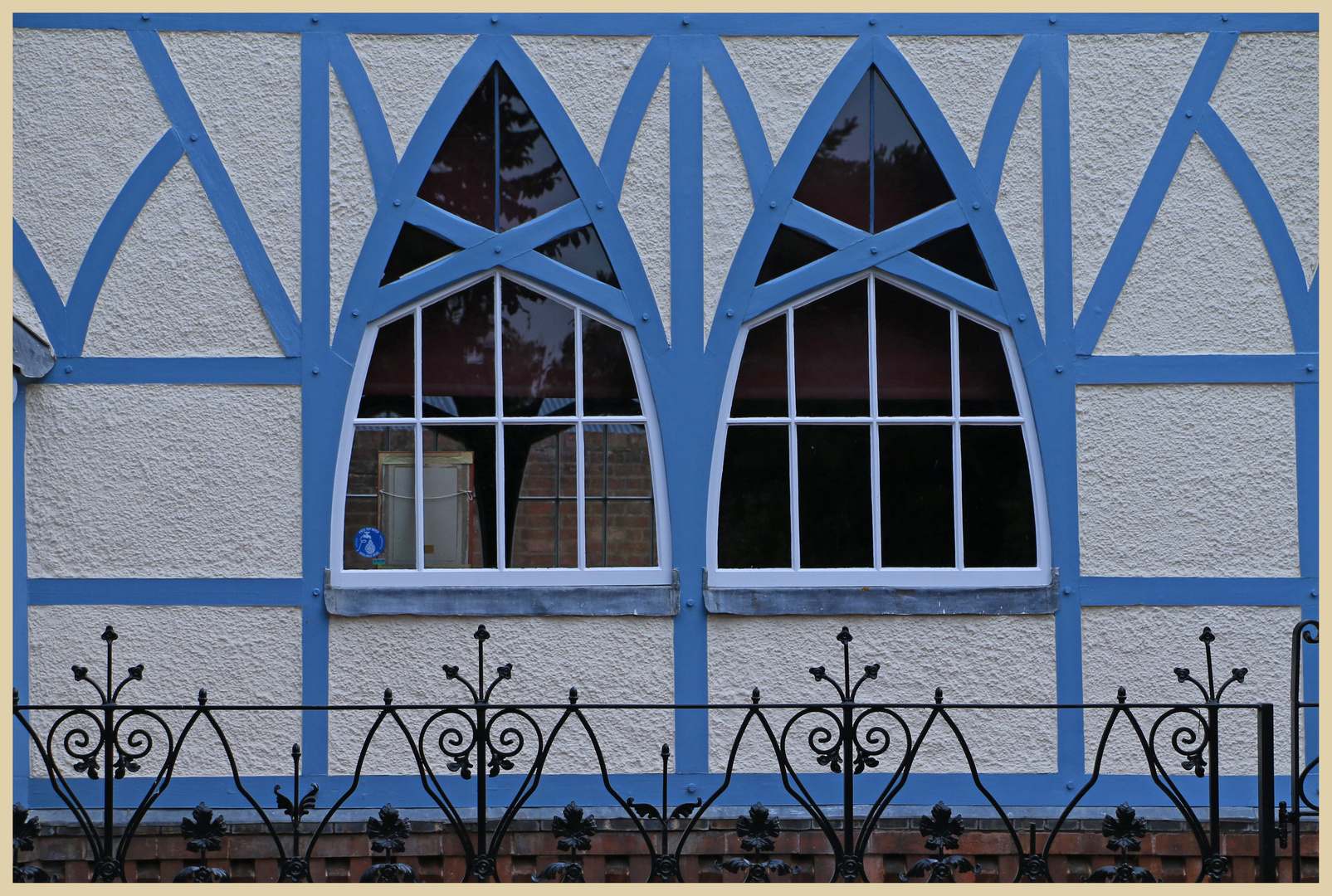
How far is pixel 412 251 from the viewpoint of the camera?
14.5 feet

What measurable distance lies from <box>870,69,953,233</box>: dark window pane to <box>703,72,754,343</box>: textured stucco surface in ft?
1.91

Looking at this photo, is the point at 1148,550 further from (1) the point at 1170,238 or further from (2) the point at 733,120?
(2) the point at 733,120

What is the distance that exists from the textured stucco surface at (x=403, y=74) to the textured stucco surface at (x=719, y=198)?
115 cm

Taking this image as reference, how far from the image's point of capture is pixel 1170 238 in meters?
4.35

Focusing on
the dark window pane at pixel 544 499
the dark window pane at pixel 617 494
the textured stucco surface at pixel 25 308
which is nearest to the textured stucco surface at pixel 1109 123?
the dark window pane at pixel 617 494

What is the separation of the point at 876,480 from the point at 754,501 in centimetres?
53

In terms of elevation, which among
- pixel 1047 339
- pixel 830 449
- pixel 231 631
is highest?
pixel 1047 339

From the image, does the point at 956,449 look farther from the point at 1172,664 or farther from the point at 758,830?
the point at 758,830

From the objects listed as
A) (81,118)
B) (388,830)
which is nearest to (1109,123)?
(388,830)

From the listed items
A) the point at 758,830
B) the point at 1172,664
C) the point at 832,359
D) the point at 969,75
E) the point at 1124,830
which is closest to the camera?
the point at 758,830

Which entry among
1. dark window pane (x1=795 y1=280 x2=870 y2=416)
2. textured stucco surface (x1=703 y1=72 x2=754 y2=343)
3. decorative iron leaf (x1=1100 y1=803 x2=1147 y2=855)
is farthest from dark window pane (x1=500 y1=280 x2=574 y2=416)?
decorative iron leaf (x1=1100 y1=803 x2=1147 y2=855)

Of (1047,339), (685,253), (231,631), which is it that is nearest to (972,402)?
(1047,339)

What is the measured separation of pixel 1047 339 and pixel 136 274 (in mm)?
3832

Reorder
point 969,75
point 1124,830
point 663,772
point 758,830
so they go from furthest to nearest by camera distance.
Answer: point 969,75
point 663,772
point 1124,830
point 758,830
